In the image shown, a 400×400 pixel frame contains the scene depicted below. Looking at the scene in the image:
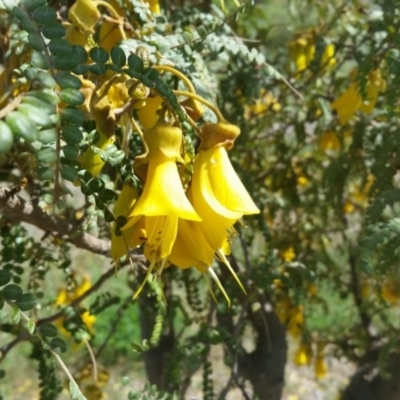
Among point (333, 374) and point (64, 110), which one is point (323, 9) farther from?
point (333, 374)

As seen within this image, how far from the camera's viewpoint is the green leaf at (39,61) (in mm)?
545

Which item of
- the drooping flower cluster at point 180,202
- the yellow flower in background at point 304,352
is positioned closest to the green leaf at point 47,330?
the drooping flower cluster at point 180,202

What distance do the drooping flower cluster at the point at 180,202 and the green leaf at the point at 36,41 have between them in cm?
13

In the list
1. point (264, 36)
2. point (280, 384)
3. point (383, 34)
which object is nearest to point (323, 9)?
point (264, 36)

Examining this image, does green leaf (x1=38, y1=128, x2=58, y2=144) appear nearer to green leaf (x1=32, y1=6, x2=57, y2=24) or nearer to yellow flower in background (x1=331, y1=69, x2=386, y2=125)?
green leaf (x1=32, y1=6, x2=57, y2=24)

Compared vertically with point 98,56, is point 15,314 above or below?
below

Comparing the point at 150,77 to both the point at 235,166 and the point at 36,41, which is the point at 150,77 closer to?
the point at 36,41

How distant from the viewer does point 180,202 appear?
23.8 inches

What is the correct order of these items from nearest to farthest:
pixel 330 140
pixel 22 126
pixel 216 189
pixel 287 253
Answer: pixel 22 126, pixel 216 189, pixel 330 140, pixel 287 253

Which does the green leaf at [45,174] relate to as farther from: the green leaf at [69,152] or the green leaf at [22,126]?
the green leaf at [22,126]

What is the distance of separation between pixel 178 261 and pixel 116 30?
0.38 metres

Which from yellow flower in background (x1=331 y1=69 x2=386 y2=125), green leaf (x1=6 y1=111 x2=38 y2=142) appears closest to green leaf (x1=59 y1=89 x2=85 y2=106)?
green leaf (x1=6 y1=111 x2=38 y2=142)

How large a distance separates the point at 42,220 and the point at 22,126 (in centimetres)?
41

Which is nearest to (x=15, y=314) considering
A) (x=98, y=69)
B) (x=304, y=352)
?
(x=98, y=69)
